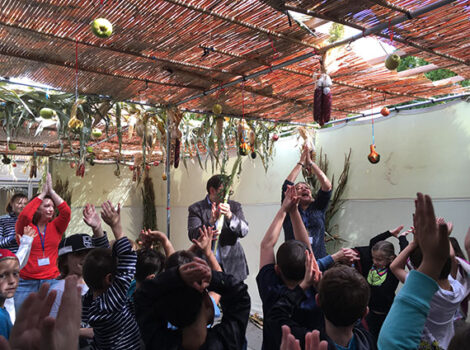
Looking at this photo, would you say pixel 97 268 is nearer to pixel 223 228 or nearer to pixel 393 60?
pixel 223 228

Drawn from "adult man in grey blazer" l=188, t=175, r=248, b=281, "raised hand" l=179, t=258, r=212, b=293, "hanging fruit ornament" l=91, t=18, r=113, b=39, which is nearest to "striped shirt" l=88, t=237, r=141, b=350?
"raised hand" l=179, t=258, r=212, b=293

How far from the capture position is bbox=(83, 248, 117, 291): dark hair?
1.81 m

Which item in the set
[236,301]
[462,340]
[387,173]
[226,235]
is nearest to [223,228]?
[226,235]

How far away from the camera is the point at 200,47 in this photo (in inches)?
108

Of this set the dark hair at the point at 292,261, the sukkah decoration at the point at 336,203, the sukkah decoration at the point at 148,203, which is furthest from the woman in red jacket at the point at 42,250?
the sukkah decoration at the point at 148,203

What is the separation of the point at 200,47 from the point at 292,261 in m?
1.67

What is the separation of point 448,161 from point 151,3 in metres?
3.20

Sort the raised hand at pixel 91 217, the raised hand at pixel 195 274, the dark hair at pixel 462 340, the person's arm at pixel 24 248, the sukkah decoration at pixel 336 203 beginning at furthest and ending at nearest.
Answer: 1. the sukkah decoration at pixel 336 203
2. the person's arm at pixel 24 248
3. the raised hand at pixel 91 217
4. the raised hand at pixel 195 274
5. the dark hair at pixel 462 340

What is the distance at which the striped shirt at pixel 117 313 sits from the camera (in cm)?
174

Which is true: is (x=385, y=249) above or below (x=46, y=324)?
below

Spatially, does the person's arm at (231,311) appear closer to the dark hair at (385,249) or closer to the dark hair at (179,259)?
the dark hair at (179,259)

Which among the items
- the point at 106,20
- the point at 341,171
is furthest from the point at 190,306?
the point at 341,171

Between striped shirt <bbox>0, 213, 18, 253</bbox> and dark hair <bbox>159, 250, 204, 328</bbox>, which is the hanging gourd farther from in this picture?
striped shirt <bbox>0, 213, 18, 253</bbox>

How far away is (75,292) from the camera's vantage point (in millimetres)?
902
